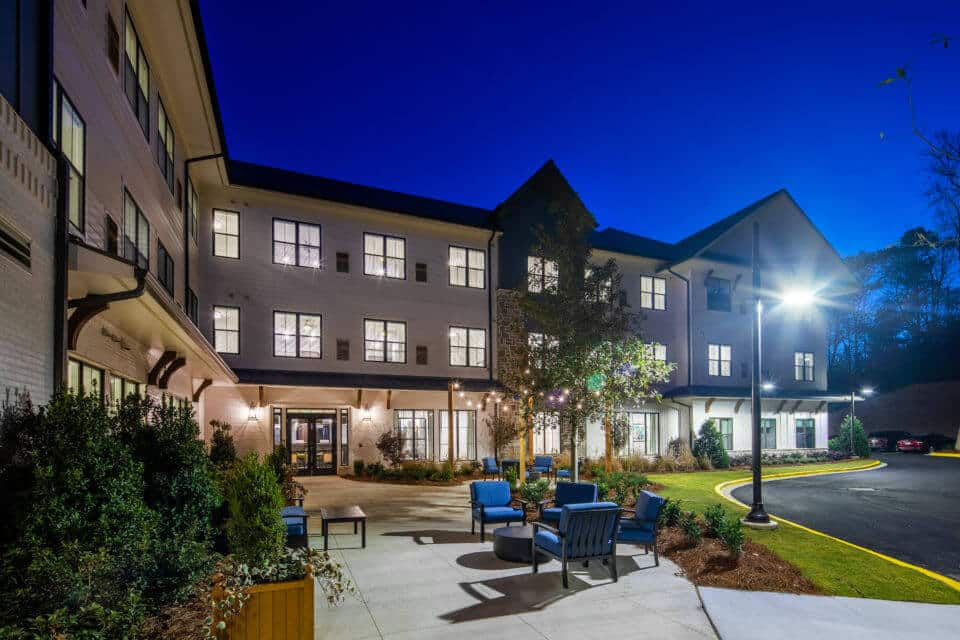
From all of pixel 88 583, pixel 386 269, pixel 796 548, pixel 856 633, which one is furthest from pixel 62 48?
pixel 386 269

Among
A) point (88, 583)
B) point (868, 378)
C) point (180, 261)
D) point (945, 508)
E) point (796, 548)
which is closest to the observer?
point (88, 583)

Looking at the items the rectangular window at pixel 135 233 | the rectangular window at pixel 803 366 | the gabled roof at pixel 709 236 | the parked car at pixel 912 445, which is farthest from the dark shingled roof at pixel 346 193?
the parked car at pixel 912 445

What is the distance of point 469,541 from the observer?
34.4 ft

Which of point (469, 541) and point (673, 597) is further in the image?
point (469, 541)

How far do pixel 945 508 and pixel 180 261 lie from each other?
21.2 meters

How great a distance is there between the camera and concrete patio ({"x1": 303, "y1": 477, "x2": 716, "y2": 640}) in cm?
627

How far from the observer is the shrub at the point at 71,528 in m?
4.20

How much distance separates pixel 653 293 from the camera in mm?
29250

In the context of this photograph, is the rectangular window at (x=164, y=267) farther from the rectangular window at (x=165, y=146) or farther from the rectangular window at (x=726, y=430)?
the rectangular window at (x=726, y=430)

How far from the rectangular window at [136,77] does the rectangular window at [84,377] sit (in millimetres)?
5426

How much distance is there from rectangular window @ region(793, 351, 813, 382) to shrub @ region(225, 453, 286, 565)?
32.4 meters

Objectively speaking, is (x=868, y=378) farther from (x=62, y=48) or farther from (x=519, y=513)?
(x=62, y=48)

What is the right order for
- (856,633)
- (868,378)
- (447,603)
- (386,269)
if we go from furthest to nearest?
(868,378)
(386,269)
(447,603)
(856,633)

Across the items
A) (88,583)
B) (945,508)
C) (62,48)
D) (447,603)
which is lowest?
(945,508)
